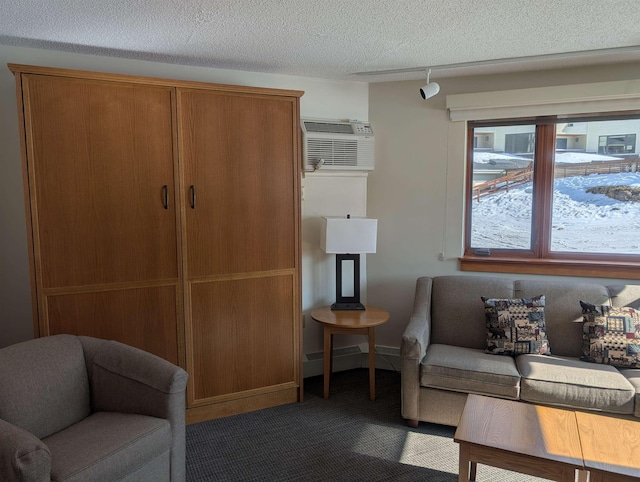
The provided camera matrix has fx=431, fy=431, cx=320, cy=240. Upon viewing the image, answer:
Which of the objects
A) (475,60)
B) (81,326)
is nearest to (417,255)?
(475,60)

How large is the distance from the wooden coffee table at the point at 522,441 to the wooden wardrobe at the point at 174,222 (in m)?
1.38

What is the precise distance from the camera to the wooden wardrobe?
7.63 feet

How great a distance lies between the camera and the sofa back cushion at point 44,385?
6.13 feet

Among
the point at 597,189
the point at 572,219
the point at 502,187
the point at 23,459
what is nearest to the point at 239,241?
the point at 23,459

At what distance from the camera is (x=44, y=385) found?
1.98 metres

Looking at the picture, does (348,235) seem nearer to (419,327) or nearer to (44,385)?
(419,327)

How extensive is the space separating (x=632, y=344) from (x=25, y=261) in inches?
148

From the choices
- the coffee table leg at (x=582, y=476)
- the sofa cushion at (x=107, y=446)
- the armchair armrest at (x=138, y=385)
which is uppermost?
the armchair armrest at (x=138, y=385)

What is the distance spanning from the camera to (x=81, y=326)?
7.98 feet

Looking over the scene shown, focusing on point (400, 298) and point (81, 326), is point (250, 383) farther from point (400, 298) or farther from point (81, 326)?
point (400, 298)

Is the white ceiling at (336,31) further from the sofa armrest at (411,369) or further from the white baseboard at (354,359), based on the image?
the white baseboard at (354,359)

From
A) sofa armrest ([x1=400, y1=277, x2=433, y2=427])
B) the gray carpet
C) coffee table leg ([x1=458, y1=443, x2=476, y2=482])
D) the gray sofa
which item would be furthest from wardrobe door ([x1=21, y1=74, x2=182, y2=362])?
coffee table leg ([x1=458, y1=443, x2=476, y2=482])

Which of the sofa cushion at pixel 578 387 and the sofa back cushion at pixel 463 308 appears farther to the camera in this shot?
the sofa back cushion at pixel 463 308

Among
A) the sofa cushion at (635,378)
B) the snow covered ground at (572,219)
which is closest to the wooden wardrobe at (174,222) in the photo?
the snow covered ground at (572,219)
